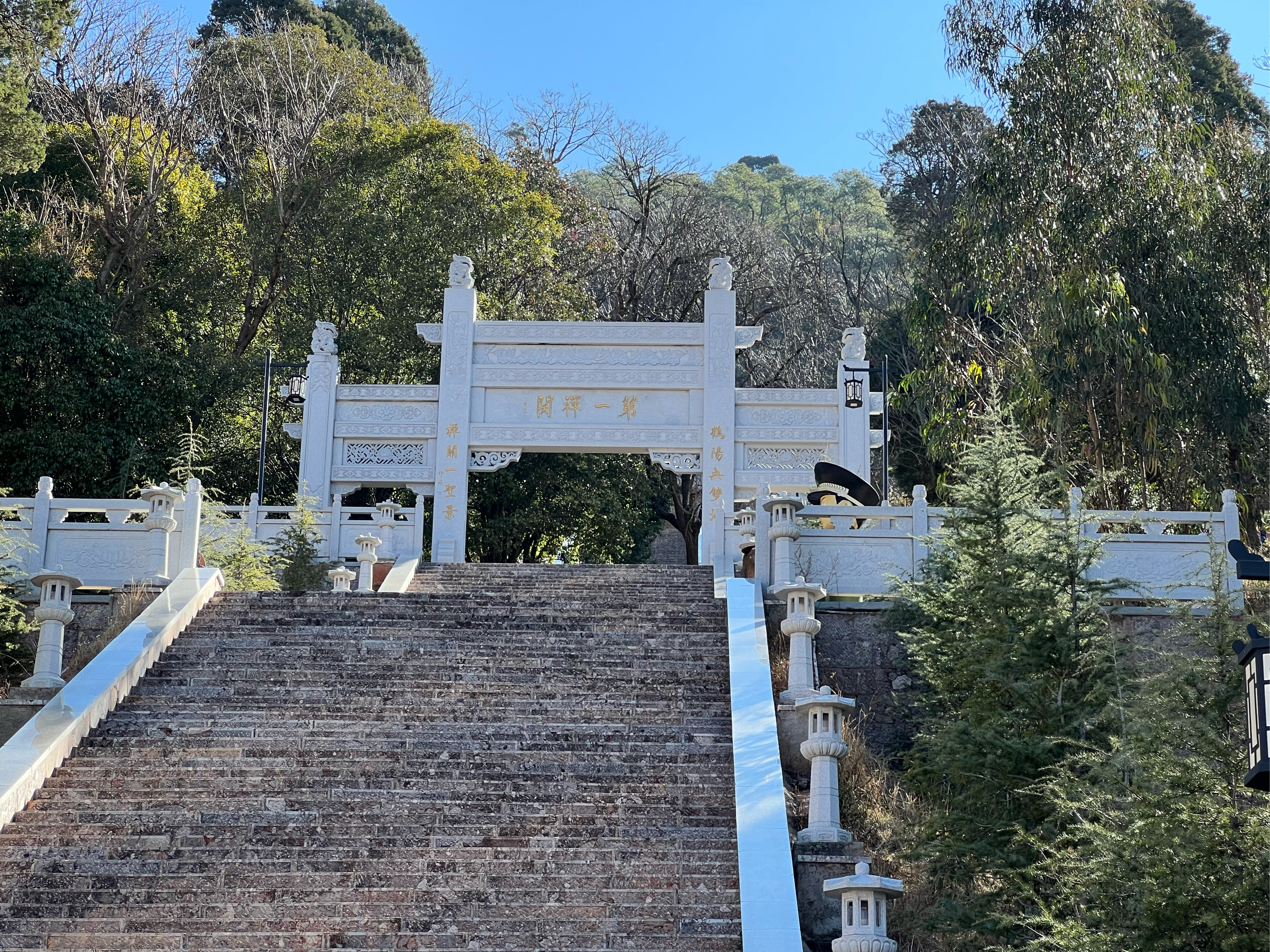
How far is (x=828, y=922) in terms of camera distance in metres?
9.88

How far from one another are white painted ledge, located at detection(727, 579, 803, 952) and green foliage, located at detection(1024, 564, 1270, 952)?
1530 millimetres

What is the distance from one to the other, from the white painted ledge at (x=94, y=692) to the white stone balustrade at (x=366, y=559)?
6.52 ft

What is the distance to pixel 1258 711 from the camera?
542 cm

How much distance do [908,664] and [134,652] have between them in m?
7.47

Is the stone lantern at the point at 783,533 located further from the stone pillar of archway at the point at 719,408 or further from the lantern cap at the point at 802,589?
the stone pillar of archway at the point at 719,408

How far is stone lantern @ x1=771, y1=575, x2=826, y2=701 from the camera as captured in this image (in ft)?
41.2

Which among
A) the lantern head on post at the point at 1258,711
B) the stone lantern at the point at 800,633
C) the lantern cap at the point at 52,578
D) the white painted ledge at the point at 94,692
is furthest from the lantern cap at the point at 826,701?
the lantern cap at the point at 52,578

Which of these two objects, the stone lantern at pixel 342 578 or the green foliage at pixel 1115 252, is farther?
the green foliage at pixel 1115 252

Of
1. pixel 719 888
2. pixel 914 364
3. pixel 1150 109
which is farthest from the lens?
pixel 914 364

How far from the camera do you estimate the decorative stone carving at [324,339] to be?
21.5 meters

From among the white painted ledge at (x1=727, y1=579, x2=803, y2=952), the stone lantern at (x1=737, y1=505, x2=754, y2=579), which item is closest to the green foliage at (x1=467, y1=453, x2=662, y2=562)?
the stone lantern at (x1=737, y1=505, x2=754, y2=579)

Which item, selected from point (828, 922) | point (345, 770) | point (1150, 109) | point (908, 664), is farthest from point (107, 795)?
point (1150, 109)

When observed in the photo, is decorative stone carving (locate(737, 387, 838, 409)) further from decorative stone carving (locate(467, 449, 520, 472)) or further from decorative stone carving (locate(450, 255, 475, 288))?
decorative stone carving (locate(450, 255, 475, 288))

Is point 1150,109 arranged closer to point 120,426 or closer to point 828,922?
point 828,922
